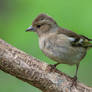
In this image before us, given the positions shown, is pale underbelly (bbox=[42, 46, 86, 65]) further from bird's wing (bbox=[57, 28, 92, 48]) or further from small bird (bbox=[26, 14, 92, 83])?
bird's wing (bbox=[57, 28, 92, 48])

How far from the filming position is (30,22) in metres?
9.08

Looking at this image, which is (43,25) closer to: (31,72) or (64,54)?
(64,54)

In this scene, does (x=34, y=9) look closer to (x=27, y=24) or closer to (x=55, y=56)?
(x=27, y=24)

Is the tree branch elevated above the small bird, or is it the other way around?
the small bird

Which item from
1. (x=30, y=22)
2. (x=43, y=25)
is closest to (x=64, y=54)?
(x=43, y=25)

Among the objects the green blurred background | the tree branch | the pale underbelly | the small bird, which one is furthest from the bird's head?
the green blurred background

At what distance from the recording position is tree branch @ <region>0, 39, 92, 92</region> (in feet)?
18.9

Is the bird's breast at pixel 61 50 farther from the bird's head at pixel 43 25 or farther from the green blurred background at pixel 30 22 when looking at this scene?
the green blurred background at pixel 30 22

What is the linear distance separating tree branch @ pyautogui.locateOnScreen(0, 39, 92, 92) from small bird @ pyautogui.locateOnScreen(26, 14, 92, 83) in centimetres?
27

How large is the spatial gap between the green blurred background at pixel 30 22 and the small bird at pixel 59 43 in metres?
1.64

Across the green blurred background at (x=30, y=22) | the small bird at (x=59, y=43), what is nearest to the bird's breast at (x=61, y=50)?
the small bird at (x=59, y=43)

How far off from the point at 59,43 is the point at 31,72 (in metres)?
0.67

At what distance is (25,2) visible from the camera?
1027 cm

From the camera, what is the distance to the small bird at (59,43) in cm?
596
